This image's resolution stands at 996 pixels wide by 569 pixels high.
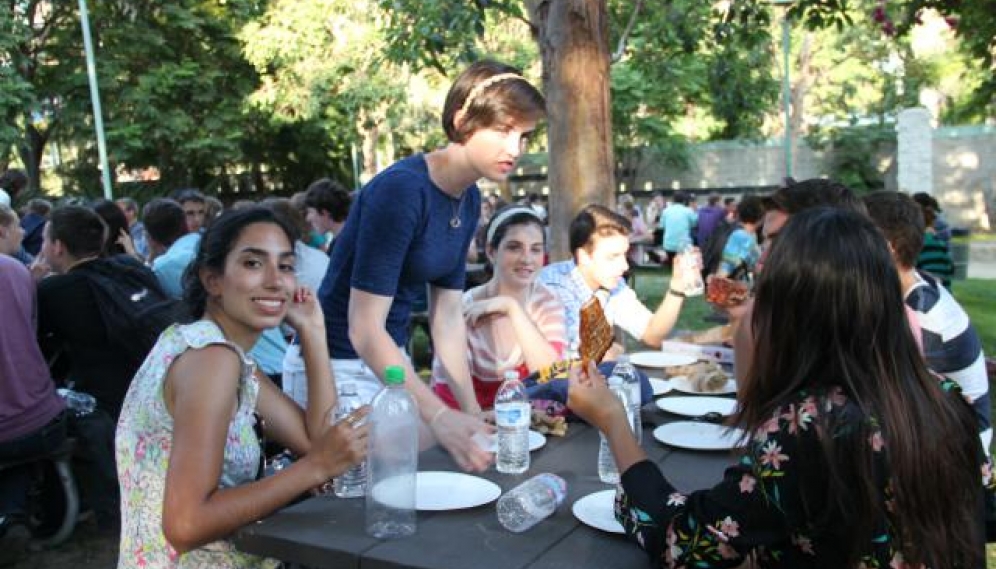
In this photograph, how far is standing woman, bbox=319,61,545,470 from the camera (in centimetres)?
234

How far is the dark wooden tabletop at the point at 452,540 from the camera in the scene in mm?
1717

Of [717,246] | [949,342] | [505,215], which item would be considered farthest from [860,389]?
[717,246]

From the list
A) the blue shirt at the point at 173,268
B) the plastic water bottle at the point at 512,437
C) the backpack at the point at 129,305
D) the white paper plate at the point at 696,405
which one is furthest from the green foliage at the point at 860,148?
the plastic water bottle at the point at 512,437

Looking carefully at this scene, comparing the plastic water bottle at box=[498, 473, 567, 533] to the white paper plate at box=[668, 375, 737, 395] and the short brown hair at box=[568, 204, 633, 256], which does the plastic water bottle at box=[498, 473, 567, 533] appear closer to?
the white paper plate at box=[668, 375, 737, 395]

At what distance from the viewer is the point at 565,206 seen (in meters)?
5.21

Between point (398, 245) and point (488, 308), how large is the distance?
127 cm

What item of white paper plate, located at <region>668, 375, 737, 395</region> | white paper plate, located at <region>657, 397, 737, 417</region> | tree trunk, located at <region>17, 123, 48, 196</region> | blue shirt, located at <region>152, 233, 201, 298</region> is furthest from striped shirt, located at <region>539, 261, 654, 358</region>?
tree trunk, located at <region>17, 123, 48, 196</region>

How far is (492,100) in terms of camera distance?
7.69 feet

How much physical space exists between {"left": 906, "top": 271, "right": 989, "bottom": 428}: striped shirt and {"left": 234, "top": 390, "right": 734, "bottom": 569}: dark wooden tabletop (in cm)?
160

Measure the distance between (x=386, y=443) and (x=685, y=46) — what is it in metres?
5.90

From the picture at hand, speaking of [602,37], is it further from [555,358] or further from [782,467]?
[782,467]

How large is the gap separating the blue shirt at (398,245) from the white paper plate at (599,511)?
0.83 m

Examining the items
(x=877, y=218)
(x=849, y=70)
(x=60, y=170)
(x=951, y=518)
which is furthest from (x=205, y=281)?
(x=849, y=70)

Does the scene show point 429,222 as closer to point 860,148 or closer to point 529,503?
point 529,503
